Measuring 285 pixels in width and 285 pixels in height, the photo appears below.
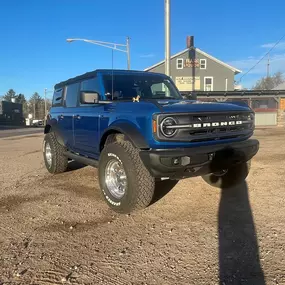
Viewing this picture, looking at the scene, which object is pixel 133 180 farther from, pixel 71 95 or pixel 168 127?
pixel 71 95

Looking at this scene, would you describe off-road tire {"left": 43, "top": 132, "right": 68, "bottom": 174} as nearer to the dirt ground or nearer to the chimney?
the dirt ground

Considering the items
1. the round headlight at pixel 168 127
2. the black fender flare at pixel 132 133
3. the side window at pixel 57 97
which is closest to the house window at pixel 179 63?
the side window at pixel 57 97

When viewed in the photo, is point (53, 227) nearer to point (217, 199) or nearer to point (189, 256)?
point (189, 256)

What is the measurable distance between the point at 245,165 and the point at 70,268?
3.44m

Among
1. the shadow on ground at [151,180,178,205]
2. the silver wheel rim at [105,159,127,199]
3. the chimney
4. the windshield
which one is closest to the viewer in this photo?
the silver wheel rim at [105,159,127,199]

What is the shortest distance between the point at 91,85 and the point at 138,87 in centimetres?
84

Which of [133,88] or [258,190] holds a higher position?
[133,88]

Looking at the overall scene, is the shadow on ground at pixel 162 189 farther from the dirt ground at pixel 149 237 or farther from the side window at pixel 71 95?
the side window at pixel 71 95

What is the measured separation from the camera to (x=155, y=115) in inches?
150

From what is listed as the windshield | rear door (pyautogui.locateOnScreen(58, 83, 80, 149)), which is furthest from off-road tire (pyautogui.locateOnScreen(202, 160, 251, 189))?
rear door (pyautogui.locateOnScreen(58, 83, 80, 149))

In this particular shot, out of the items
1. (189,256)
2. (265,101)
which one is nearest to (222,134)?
(189,256)

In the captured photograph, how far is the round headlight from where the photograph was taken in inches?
150

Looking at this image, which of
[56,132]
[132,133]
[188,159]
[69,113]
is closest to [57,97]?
[56,132]

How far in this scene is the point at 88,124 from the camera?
5.35 m
